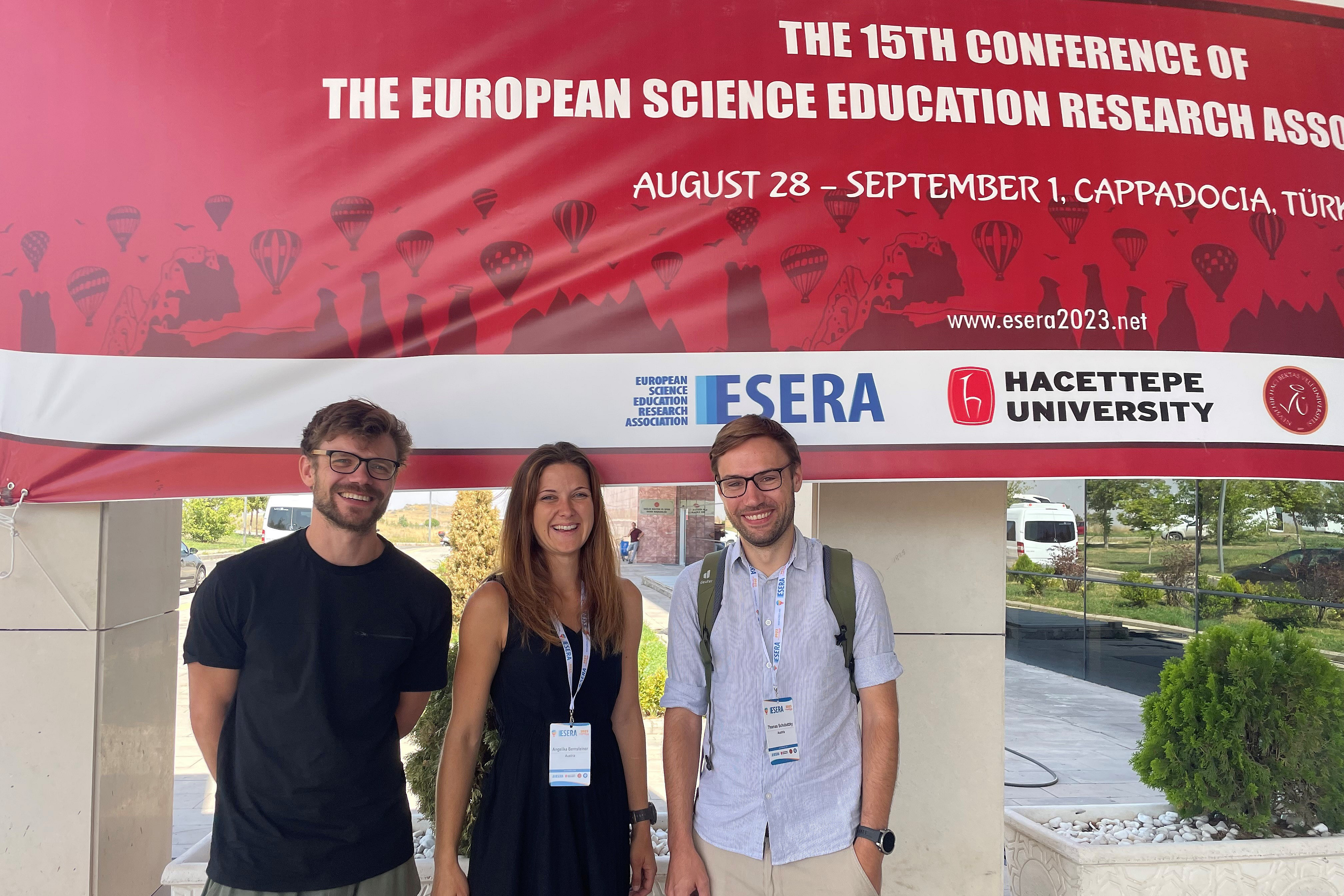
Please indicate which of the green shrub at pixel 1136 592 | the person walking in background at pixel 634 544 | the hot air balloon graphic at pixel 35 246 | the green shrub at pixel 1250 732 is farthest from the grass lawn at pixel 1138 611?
the person walking in background at pixel 634 544

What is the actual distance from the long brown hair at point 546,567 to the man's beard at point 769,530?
0.37m

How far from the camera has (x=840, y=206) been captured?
290 centimetres

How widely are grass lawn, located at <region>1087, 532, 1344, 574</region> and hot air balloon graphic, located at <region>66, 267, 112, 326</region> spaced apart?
1188 cm

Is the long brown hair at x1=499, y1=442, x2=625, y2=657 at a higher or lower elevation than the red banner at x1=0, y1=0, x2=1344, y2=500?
lower

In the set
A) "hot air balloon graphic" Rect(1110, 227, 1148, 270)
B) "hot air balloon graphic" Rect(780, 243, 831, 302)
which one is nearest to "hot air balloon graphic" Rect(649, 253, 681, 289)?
"hot air balloon graphic" Rect(780, 243, 831, 302)

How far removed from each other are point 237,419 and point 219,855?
1.30 m

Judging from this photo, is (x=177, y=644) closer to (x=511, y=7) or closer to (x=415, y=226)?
(x=415, y=226)

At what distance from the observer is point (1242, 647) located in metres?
3.83

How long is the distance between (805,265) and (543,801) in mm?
1818

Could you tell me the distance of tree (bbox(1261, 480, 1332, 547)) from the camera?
1056 cm

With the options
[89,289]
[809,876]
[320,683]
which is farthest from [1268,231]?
[89,289]

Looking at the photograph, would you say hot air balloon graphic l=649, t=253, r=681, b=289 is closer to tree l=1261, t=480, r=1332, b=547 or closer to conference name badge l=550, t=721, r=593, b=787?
conference name badge l=550, t=721, r=593, b=787

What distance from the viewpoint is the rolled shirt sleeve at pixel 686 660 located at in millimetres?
2209

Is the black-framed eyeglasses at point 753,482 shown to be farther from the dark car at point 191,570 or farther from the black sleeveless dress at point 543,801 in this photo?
the dark car at point 191,570
